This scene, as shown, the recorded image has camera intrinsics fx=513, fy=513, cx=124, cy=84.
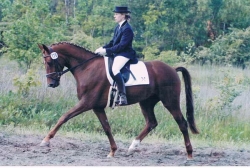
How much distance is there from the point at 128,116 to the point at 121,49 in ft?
12.8

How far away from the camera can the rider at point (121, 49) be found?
8.85 meters

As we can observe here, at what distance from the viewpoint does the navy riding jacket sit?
29.1 ft

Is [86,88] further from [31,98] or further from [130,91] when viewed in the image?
[31,98]

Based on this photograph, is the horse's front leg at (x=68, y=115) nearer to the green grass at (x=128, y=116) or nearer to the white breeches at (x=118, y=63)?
the white breeches at (x=118, y=63)

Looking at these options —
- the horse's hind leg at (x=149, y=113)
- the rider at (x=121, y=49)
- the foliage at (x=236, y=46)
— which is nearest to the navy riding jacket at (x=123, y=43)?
the rider at (x=121, y=49)

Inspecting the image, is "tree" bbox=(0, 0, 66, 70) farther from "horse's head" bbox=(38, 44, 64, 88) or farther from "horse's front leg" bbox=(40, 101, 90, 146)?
"horse's front leg" bbox=(40, 101, 90, 146)

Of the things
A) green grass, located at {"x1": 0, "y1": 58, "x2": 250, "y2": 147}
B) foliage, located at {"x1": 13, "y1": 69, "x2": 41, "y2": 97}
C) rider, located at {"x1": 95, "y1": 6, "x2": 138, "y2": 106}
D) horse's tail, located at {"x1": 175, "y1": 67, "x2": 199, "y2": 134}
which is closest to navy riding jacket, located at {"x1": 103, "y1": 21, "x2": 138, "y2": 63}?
rider, located at {"x1": 95, "y1": 6, "x2": 138, "y2": 106}

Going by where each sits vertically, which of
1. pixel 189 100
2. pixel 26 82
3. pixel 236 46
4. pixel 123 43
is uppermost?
pixel 123 43

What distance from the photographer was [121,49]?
29.1 feet

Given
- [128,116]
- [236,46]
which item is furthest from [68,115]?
[236,46]

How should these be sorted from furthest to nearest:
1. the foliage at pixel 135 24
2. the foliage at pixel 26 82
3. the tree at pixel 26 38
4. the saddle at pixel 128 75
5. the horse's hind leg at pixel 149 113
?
1. the foliage at pixel 135 24
2. the tree at pixel 26 38
3. the foliage at pixel 26 82
4. the horse's hind leg at pixel 149 113
5. the saddle at pixel 128 75

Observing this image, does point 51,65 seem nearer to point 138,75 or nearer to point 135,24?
point 138,75

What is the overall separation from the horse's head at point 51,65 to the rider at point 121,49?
2.38 ft

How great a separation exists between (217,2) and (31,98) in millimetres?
22156
